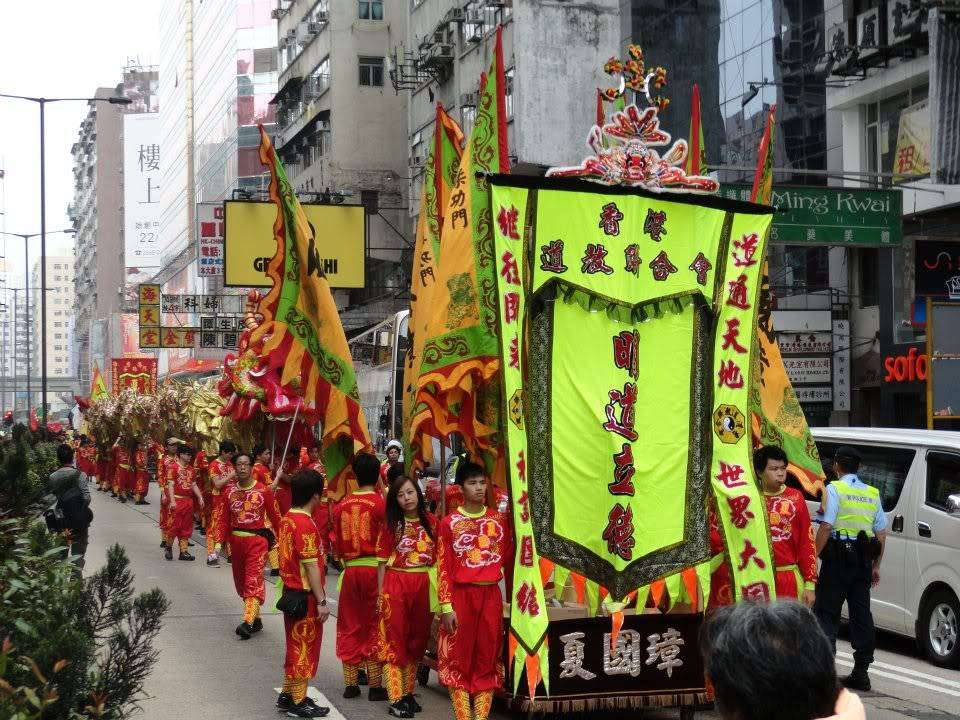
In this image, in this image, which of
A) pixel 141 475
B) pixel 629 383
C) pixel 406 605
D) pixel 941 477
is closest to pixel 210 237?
pixel 141 475

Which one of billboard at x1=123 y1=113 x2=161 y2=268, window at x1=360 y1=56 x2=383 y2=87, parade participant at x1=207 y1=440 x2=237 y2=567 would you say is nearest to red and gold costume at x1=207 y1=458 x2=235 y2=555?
parade participant at x1=207 y1=440 x2=237 y2=567

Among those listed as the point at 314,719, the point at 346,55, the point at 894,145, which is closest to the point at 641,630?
the point at 314,719

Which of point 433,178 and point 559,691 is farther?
point 433,178

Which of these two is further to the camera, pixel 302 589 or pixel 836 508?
pixel 836 508

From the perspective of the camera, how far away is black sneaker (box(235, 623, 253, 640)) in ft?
41.0

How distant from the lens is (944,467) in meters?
11.6

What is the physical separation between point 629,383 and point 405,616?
2143 mm

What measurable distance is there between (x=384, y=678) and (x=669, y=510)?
8.62 feet

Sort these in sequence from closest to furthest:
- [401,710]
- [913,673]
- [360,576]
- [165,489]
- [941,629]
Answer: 1. [401,710]
2. [360,576]
3. [913,673]
4. [941,629]
5. [165,489]

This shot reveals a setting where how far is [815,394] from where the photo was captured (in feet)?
88.7

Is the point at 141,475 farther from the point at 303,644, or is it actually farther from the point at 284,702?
the point at 303,644

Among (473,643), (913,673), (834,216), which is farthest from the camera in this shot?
(834,216)

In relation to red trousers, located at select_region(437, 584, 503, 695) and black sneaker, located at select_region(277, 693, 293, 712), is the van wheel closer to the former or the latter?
red trousers, located at select_region(437, 584, 503, 695)

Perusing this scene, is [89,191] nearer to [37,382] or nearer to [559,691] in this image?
[37,382]
